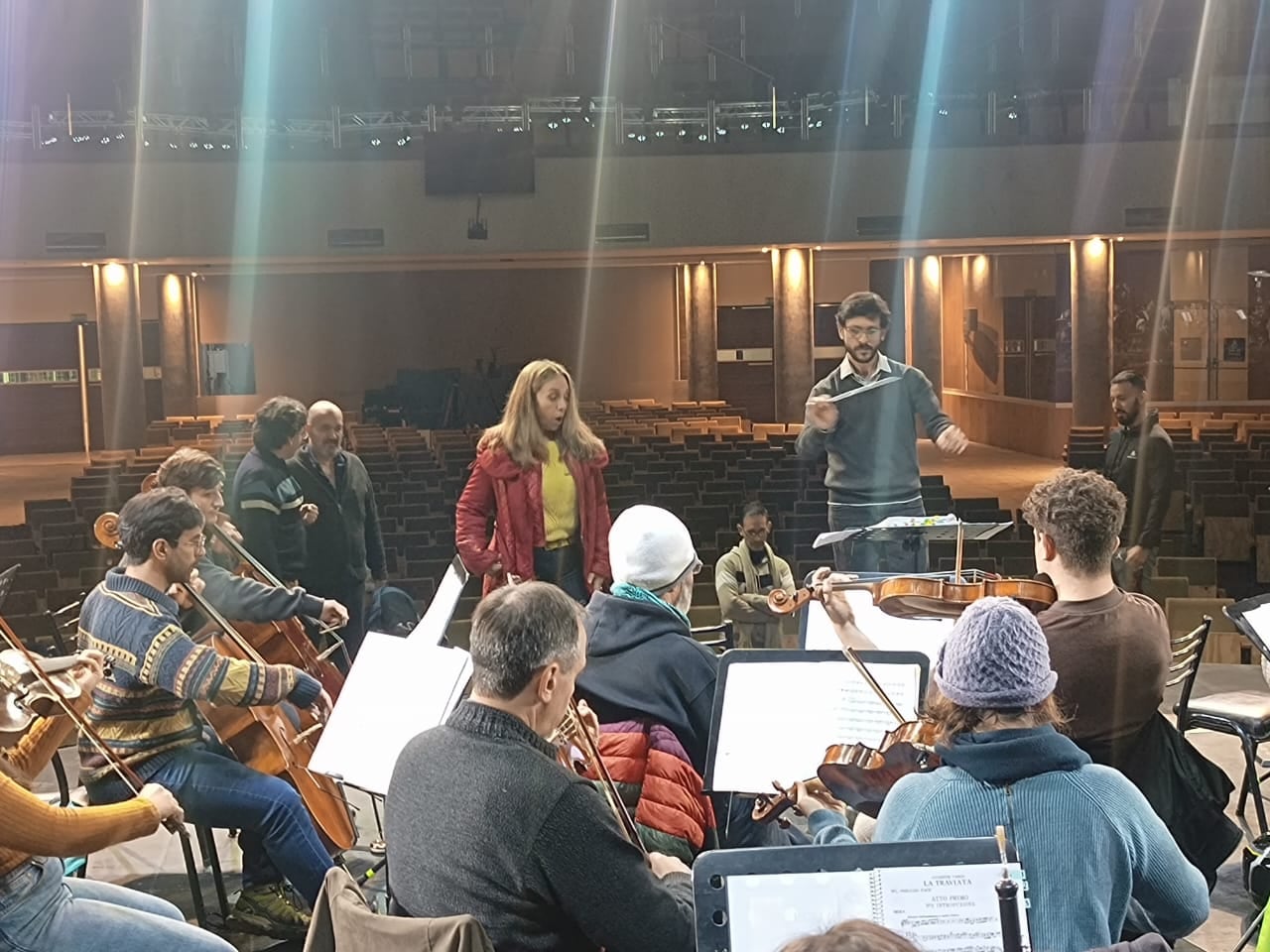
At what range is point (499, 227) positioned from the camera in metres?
17.0

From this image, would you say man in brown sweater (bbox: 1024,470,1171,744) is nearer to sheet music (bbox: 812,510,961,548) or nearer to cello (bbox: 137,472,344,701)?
sheet music (bbox: 812,510,961,548)

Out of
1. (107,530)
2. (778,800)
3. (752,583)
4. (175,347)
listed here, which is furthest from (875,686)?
(175,347)

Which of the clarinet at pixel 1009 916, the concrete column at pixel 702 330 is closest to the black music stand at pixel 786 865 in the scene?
the clarinet at pixel 1009 916

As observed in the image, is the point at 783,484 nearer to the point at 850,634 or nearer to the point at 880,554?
the point at 880,554

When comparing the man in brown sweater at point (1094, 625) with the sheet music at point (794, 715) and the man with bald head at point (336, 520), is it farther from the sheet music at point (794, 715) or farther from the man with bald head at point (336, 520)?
the man with bald head at point (336, 520)

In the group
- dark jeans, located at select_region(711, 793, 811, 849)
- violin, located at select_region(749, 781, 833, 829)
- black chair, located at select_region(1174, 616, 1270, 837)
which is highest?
violin, located at select_region(749, 781, 833, 829)

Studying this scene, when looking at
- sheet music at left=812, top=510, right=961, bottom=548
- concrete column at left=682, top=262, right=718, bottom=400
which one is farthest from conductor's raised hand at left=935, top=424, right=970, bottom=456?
concrete column at left=682, top=262, right=718, bottom=400

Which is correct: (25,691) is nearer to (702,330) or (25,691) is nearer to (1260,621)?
(1260,621)

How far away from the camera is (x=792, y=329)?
18.2 meters

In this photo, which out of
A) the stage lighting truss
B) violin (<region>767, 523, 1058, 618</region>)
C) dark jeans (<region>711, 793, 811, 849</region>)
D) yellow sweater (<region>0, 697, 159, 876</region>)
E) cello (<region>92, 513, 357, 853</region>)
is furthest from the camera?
the stage lighting truss

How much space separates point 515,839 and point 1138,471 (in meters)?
4.88

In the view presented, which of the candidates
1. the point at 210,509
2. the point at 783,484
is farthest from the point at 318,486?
A: the point at 783,484

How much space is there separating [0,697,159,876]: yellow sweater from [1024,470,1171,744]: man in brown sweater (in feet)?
6.03

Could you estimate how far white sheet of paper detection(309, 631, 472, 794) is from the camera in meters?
3.24
